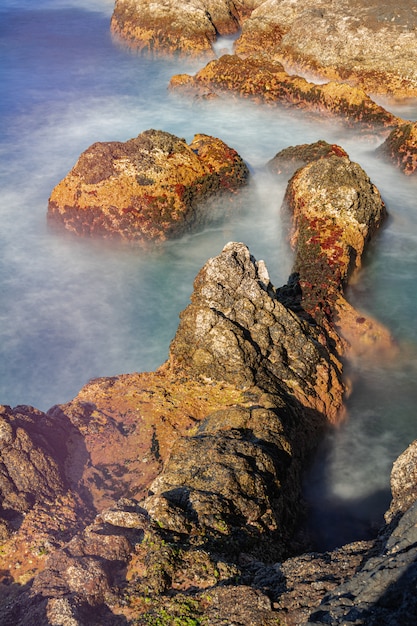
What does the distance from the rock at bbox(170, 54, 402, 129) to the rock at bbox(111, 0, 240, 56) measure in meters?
8.84

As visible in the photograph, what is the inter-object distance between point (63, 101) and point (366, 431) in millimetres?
38005

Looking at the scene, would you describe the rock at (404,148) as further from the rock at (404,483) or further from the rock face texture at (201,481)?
the rock at (404,483)

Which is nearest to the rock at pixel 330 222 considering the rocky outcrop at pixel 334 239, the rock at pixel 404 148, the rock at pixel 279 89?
the rocky outcrop at pixel 334 239

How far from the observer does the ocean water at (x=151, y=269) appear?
1486 centimetres

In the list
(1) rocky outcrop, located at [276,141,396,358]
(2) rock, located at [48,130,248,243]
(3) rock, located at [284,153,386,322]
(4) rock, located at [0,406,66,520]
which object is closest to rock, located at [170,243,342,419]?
(1) rocky outcrop, located at [276,141,396,358]

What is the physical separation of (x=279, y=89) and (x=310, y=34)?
825cm

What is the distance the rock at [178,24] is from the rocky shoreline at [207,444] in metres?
24.7

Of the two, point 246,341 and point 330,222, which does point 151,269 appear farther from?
point 246,341

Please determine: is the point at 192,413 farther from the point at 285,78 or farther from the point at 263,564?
the point at 285,78

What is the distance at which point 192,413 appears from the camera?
14.0 m

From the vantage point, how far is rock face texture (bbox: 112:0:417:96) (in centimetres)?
3912

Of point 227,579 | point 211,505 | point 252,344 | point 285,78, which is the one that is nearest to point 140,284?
point 252,344

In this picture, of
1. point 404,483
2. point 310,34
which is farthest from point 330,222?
point 310,34

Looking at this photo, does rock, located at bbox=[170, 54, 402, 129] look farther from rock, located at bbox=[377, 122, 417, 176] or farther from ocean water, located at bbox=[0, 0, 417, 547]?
rock, located at bbox=[377, 122, 417, 176]
